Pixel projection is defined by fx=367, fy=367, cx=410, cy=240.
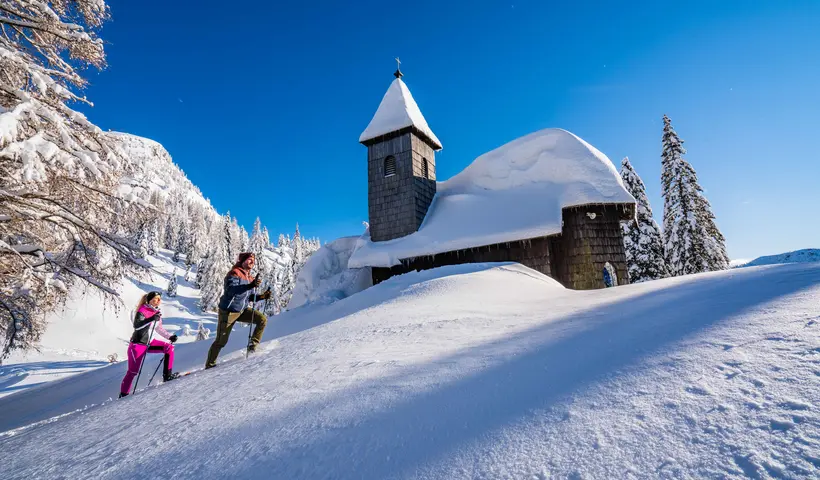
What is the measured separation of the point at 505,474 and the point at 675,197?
80.4 feet

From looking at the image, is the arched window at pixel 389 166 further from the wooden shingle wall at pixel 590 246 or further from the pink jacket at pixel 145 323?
the pink jacket at pixel 145 323

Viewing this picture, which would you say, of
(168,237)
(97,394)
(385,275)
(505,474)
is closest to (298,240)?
(168,237)

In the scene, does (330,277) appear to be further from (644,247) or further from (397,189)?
(644,247)

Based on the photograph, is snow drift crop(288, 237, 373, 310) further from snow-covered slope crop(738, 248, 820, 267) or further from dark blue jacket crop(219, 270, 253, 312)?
snow-covered slope crop(738, 248, 820, 267)

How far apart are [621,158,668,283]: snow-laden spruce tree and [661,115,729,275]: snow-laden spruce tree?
0.43 m

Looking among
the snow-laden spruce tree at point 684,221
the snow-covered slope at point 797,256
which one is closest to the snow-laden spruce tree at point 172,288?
the snow-laden spruce tree at point 684,221

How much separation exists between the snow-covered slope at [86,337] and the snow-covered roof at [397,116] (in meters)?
15.5

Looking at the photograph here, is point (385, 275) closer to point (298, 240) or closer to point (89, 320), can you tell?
point (89, 320)

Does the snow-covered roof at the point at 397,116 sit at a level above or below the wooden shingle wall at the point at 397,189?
above

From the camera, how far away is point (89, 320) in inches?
1655

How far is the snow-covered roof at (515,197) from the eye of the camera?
1478 centimetres

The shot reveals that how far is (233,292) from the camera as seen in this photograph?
6094 mm

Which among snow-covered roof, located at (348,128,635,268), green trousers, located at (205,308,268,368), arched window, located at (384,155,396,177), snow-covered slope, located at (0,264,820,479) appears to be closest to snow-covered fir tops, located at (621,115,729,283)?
snow-covered roof, located at (348,128,635,268)

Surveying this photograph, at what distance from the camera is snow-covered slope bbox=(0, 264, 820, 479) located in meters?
1.84
